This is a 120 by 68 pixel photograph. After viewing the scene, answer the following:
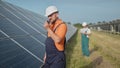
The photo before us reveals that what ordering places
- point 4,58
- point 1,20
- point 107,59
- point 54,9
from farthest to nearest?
point 107,59
point 1,20
point 4,58
point 54,9

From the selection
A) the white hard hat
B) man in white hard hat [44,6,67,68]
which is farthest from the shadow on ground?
the white hard hat

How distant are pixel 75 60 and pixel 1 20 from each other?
4.38 meters

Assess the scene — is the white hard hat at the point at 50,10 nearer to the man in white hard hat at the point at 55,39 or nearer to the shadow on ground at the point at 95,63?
the man in white hard hat at the point at 55,39

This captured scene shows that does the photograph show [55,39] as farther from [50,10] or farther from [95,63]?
[95,63]

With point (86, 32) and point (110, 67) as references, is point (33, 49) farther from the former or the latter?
point (86, 32)

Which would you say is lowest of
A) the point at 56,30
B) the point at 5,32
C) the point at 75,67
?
the point at 75,67

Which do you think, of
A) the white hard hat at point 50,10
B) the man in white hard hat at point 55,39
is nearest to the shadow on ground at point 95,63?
the man in white hard hat at point 55,39

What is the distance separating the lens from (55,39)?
520cm

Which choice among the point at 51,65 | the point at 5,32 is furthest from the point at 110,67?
the point at 51,65

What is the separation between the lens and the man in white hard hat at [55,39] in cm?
527

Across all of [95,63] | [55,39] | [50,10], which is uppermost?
[50,10]

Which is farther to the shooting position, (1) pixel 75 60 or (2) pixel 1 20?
(1) pixel 75 60

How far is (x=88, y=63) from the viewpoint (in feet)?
37.9

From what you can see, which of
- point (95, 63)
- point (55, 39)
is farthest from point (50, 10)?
point (95, 63)
